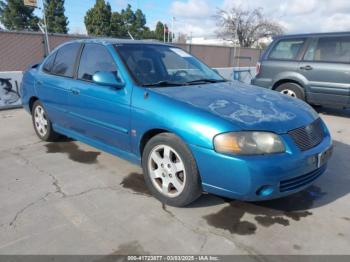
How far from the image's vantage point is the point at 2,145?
511cm

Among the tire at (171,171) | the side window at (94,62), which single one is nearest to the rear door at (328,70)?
the side window at (94,62)

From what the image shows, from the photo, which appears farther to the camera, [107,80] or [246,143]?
[107,80]

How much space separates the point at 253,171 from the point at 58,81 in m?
3.00

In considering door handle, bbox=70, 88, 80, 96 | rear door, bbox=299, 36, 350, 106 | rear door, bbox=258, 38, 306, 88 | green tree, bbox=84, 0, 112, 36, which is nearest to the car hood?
door handle, bbox=70, 88, 80, 96

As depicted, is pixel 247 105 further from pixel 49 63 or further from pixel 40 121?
pixel 40 121

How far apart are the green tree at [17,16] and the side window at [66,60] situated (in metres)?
36.6

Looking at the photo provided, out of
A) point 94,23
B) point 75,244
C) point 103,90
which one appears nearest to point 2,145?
point 103,90

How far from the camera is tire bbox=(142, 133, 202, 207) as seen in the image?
9.62ft

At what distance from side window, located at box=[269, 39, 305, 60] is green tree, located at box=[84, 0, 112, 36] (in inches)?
1304

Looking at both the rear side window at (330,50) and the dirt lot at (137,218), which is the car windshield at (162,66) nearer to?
the dirt lot at (137,218)

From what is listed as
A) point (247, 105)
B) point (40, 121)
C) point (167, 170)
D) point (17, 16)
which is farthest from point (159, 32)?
point (167, 170)

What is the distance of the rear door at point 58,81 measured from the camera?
4.32 meters

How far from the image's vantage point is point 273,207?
10.6ft

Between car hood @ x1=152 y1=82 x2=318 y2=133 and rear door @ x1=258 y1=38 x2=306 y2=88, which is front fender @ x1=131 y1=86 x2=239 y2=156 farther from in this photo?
rear door @ x1=258 y1=38 x2=306 y2=88
